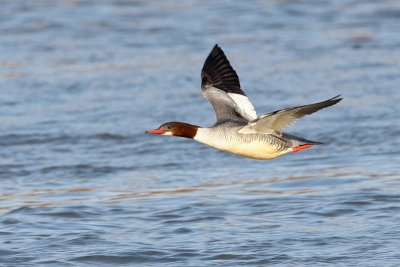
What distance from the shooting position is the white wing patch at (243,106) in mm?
7707

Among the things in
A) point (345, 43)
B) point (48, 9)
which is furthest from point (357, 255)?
point (48, 9)

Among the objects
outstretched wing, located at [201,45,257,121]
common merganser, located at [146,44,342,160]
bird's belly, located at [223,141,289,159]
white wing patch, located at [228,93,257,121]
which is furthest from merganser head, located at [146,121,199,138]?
white wing patch, located at [228,93,257,121]

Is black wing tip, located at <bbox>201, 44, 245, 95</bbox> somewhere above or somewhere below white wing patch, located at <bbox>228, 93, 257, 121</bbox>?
above

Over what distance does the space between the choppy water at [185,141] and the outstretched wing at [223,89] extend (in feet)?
2.74

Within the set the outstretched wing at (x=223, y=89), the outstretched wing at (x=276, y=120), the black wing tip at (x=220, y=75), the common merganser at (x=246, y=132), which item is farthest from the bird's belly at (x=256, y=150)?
the black wing tip at (x=220, y=75)

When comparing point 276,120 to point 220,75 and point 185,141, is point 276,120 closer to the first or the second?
point 220,75

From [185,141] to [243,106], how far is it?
259 cm

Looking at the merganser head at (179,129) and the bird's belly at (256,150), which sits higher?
the merganser head at (179,129)

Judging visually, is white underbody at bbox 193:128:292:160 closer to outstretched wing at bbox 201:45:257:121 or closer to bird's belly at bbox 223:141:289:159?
bird's belly at bbox 223:141:289:159

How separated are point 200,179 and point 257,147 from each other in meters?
1.95

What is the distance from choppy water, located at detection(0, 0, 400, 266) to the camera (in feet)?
23.4

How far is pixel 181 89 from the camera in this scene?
479 inches

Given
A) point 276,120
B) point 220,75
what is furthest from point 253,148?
point 220,75

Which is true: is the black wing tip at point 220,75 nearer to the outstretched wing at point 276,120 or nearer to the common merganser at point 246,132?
the common merganser at point 246,132
